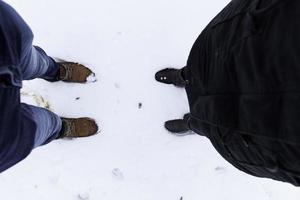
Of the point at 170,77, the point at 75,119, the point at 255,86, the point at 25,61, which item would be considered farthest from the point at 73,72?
the point at 255,86

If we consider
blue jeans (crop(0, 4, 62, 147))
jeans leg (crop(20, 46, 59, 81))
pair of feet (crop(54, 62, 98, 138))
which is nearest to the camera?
blue jeans (crop(0, 4, 62, 147))

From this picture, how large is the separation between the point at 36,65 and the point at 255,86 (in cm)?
→ 63

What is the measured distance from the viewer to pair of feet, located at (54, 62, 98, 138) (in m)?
1.44

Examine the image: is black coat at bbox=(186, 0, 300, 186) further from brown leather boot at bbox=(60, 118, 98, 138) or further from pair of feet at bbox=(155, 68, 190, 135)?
brown leather boot at bbox=(60, 118, 98, 138)

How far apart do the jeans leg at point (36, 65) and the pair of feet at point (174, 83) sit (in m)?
0.38

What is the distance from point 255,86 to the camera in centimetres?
65

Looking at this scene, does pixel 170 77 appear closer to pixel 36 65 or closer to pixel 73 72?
pixel 73 72

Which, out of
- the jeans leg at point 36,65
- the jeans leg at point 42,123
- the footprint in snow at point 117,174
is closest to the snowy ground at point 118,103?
the footprint in snow at point 117,174

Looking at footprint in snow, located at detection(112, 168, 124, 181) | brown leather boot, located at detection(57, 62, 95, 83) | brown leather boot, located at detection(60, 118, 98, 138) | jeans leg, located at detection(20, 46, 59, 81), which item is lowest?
footprint in snow, located at detection(112, 168, 124, 181)

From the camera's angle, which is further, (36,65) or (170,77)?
(170,77)

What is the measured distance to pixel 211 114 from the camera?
87 centimetres

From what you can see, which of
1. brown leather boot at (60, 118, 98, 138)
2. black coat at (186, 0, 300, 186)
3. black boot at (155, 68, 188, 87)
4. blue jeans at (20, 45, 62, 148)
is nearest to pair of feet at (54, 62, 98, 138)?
brown leather boot at (60, 118, 98, 138)

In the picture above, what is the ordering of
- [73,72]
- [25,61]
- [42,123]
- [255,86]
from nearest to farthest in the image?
1. [255,86]
2. [25,61]
3. [42,123]
4. [73,72]

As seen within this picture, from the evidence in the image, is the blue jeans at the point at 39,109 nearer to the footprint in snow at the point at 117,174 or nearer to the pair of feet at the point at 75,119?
the pair of feet at the point at 75,119
